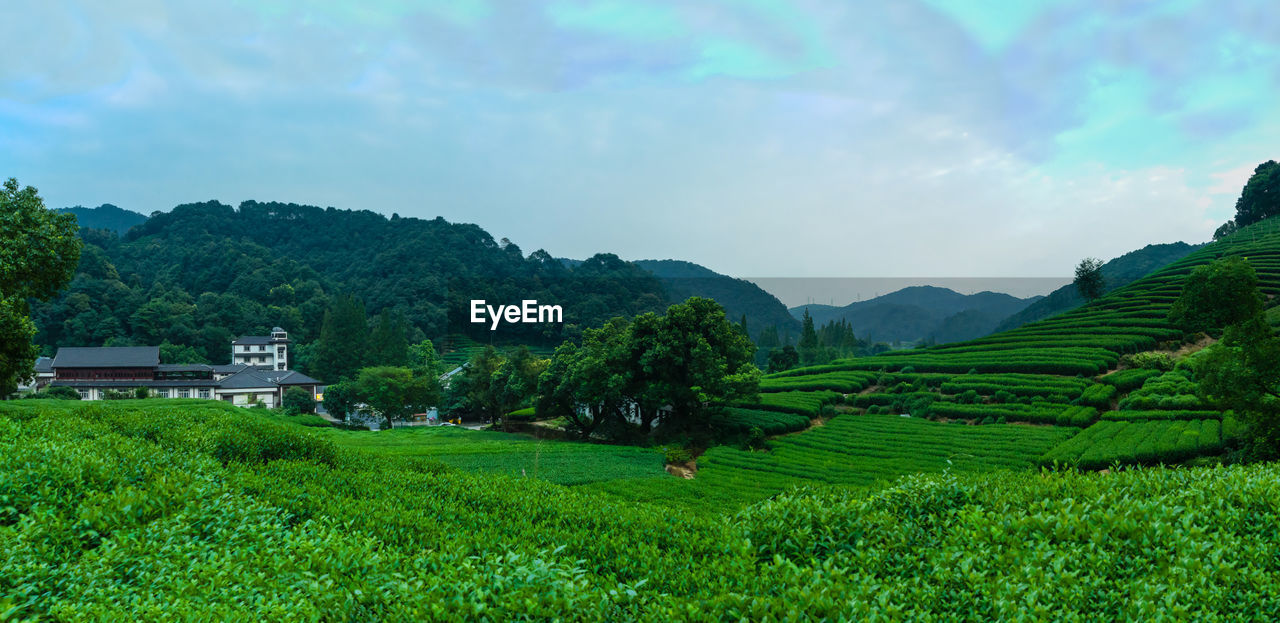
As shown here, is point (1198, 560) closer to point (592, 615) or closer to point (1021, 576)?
point (1021, 576)

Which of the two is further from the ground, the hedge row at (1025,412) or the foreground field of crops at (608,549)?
the foreground field of crops at (608,549)

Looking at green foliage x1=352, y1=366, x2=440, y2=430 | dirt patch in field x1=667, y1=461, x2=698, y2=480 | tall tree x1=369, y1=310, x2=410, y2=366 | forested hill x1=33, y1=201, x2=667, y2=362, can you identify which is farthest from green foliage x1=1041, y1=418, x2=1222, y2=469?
forested hill x1=33, y1=201, x2=667, y2=362

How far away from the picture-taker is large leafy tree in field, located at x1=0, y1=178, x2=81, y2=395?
12.7 meters

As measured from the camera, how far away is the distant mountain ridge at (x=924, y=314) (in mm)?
104562

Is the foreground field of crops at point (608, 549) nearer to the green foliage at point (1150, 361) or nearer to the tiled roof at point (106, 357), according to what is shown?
the green foliage at point (1150, 361)

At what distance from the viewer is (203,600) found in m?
3.97

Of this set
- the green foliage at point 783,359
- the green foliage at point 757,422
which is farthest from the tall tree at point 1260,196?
the green foliage at point 757,422

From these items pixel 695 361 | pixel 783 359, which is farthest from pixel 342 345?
pixel 695 361

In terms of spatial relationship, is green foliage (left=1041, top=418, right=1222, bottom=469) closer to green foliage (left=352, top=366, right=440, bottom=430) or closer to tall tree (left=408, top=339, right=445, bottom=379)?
green foliage (left=352, top=366, right=440, bottom=430)

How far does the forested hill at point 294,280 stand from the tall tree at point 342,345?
965cm

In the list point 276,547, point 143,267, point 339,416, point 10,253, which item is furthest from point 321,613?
point 143,267

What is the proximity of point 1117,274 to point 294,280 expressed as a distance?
324 ft

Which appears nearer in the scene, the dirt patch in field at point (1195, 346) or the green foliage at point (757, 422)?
Answer: the green foliage at point (757, 422)

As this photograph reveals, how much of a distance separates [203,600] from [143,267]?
84998 mm
